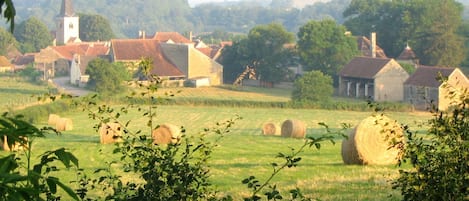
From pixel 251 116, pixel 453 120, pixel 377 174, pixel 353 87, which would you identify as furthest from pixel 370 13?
pixel 453 120

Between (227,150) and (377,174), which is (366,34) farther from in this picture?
(377,174)

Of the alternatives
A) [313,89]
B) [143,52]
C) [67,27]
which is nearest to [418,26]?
[313,89]

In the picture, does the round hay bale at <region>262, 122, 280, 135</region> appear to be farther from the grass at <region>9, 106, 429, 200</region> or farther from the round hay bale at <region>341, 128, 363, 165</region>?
the round hay bale at <region>341, 128, 363, 165</region>

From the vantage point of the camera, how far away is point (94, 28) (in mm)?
156000

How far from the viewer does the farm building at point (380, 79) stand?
228 feet

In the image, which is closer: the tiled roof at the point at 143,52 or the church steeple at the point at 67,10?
the tiled roof at the point at 143,52

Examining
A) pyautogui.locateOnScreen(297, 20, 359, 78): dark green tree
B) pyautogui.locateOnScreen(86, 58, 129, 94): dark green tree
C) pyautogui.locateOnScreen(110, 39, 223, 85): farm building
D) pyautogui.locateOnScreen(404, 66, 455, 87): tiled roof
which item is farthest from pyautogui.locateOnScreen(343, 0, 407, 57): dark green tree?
pyautogui.locateOnScreen(86, 58, 129, 94): dark green tree

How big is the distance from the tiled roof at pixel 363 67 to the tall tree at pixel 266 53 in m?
9.75

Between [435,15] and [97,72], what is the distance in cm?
3307

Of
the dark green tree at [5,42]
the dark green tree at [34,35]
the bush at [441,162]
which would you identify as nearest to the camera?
the bush at [441,162]

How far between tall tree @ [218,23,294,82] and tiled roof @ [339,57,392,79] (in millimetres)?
9749

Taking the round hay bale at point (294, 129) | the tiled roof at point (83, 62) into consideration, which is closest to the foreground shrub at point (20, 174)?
the round hay bale at point (294, 129)

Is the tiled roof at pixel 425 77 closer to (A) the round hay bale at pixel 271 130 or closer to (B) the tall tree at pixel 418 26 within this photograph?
(B) the tall tree at pixel 418 26

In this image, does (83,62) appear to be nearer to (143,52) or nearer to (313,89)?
(143,52)
